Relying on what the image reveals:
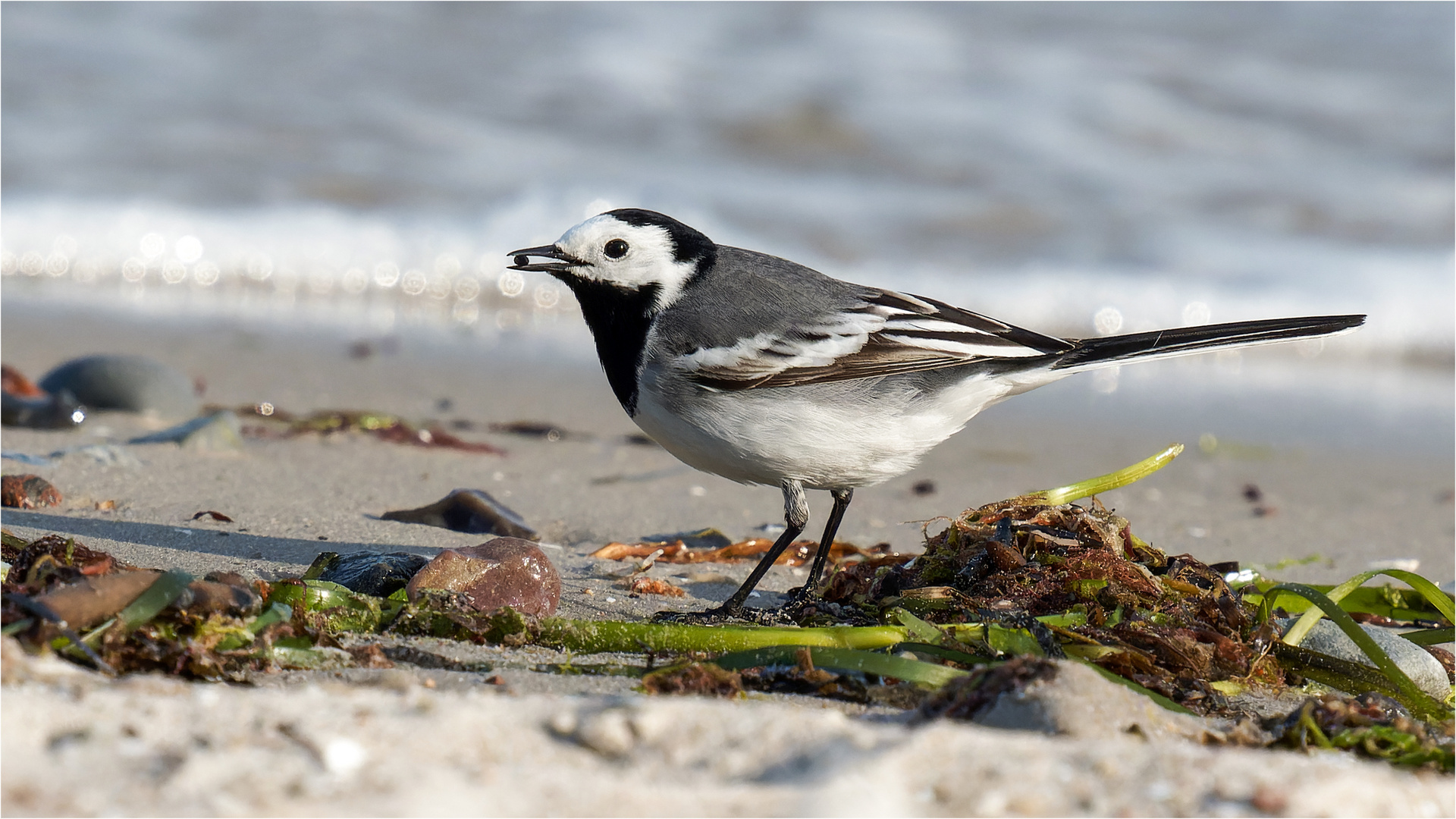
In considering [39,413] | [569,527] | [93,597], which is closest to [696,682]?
[93,597]

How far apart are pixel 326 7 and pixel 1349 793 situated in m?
16.3

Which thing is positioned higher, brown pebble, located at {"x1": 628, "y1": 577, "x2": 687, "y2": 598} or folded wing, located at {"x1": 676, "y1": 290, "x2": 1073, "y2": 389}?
folded wing, located at {"x1": 676, "y1": 290, "x2": 1073, "y2": 389}

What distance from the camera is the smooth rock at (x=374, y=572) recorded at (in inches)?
138

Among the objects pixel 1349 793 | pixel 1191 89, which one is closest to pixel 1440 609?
pixel 1349 793

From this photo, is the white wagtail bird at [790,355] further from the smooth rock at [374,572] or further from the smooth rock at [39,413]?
the smooth rock at [39,413]

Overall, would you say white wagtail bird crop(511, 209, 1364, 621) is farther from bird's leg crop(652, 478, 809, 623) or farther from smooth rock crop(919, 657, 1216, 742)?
smooth rock crop(919, 657, 1216, 742)

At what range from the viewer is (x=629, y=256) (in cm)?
441

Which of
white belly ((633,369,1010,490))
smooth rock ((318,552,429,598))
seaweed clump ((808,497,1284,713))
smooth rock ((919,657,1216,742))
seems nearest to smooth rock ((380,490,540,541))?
white belly ((633,369,1010,490))

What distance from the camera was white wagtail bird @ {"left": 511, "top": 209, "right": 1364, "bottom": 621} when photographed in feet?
13.5

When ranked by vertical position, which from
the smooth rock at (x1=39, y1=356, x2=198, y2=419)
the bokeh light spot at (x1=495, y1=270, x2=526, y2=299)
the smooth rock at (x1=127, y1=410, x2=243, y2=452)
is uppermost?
the bokeh light spot at (x1=495, y1=270, x2=526, y2=299)

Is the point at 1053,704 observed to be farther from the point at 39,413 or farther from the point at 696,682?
the point at 39,413

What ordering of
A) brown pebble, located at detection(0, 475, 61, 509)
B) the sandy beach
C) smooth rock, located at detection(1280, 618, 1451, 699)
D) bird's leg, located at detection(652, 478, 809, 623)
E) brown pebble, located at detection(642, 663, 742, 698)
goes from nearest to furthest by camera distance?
1. the sandy beach
2. brown pebble, located at detection(642, 663, 742, 698)
3. smooth rock, located at detection(1280, 618, 1451, 699)
4. bird's leg, located at detection(652, 478, 809, 623)
5. brown pebble, located at detection(0, 475, 61, 509)

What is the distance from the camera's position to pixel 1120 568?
346cm

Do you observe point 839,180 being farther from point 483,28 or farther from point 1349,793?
point 1349,793
